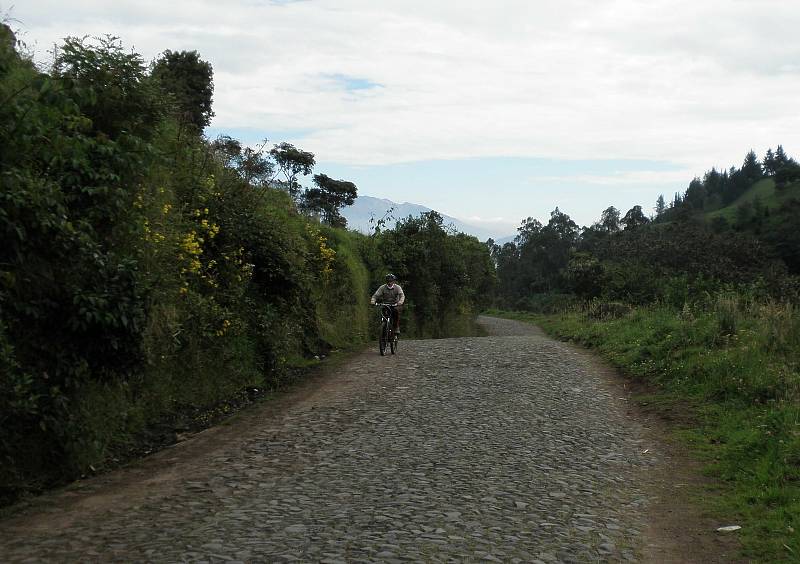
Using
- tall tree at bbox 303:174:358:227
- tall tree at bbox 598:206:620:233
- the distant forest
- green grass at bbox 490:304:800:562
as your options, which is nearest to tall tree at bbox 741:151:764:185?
the distant forest

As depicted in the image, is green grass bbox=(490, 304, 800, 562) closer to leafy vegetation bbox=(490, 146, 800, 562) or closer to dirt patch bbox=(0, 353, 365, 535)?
leafy vegetation bbox=(490, 146, 800, 562)

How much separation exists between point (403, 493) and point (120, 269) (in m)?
3.75

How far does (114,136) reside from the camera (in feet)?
33.9

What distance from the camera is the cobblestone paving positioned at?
5574mm

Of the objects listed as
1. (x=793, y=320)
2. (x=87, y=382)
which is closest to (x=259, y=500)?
(x=87, y=382)

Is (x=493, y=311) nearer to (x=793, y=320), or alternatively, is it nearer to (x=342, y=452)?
(x=793, y=320)

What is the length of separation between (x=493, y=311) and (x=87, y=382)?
251ft

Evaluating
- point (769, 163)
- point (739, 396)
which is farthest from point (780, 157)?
point (739, 396)

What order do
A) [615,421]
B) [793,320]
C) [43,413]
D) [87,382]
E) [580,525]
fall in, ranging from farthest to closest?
[793,320], [615,421], [87,382], [43,413], [580,525]

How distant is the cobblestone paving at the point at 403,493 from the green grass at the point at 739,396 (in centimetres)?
91

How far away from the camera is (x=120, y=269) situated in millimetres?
7703

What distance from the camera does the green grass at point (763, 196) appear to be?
102075mm

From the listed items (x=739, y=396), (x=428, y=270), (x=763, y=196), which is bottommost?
(x=739, y=396)

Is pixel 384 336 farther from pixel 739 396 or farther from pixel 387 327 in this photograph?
pixel 739 396
